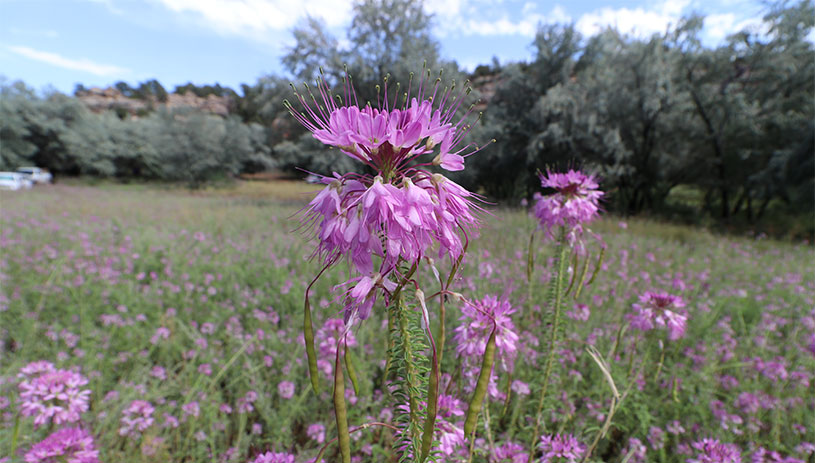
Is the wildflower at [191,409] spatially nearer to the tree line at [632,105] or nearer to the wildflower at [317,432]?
the wildflower at [317,432]

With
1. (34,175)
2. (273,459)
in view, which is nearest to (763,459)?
(273,459)

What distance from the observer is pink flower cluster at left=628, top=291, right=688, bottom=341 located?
2.51 m

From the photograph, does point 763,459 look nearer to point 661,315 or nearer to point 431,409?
point 661,315

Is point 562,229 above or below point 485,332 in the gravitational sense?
above

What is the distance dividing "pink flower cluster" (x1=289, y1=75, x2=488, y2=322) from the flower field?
0.30 feet

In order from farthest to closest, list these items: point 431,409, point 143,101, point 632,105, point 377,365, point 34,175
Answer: point 143,101 → point 34,175 → point 632,105 → point 377,365 → point 431,409

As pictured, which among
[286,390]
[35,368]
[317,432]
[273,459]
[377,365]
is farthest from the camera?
[377,365]

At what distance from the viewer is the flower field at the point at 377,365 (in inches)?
80.4

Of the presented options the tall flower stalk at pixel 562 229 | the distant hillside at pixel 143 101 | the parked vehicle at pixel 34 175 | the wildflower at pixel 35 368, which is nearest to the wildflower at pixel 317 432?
the tall flower stalk at pixel 562 229

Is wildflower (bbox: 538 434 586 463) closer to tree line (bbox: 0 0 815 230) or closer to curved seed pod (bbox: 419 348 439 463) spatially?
curved seed pod (bbox: 419 348 439 463)

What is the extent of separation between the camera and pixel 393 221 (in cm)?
108

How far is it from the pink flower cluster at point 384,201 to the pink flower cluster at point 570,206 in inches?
54.1

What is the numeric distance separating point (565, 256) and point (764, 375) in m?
2.65

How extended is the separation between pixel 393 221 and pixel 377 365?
8.58 ft
